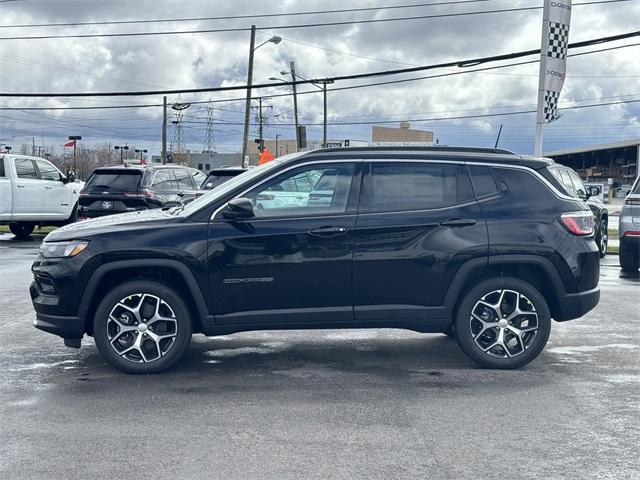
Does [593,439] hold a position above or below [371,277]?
below

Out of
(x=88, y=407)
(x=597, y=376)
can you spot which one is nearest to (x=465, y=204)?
(x=597, y=376)

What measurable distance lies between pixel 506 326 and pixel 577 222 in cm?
109

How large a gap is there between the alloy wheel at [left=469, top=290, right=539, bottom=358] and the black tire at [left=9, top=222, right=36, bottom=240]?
52.8ft

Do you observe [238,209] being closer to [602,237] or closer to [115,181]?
[115,181]

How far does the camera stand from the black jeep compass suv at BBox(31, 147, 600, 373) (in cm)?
624

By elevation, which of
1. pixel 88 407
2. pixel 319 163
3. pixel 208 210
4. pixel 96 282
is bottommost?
pixel 88 407

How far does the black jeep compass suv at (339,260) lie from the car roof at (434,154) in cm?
2

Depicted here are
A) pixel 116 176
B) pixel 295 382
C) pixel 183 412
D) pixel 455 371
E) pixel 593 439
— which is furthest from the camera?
pixel 116 176

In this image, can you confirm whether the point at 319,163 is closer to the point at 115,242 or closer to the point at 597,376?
the point at 115,242

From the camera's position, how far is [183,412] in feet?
17.7

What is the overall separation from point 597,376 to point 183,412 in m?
3.43

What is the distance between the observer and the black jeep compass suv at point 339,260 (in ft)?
20.5

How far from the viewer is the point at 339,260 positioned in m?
6.32

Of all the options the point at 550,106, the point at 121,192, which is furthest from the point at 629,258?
the point at 121,192
